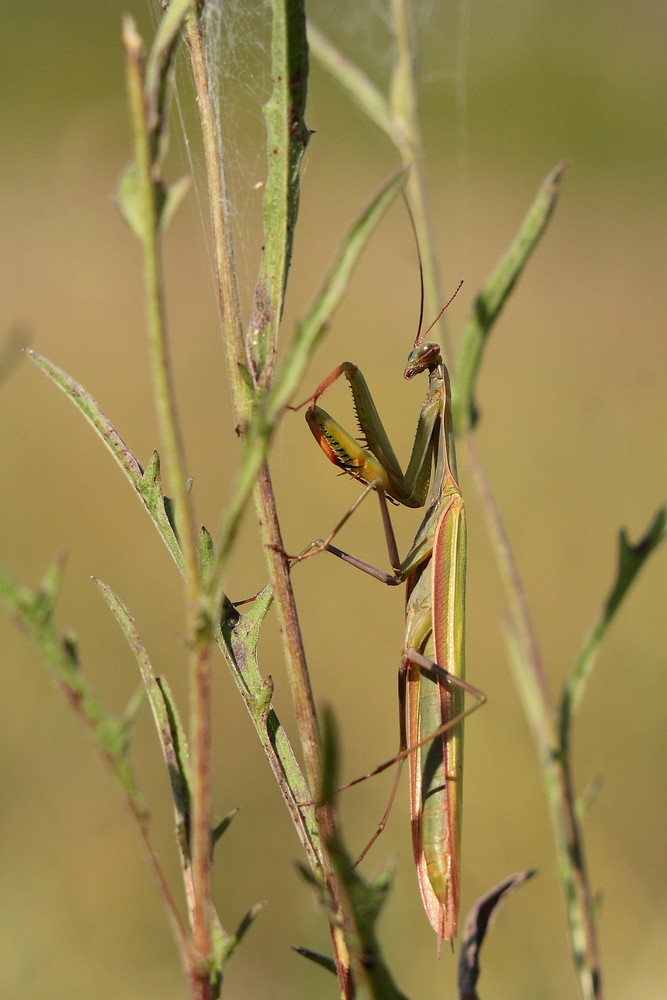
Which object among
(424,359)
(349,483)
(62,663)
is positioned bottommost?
(62,663)

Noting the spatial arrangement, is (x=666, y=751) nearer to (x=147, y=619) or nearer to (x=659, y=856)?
(x=659, y=856)

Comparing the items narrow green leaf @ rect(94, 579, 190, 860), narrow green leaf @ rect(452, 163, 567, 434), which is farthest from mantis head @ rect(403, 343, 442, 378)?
narrow green leaf @ rect(452, 163, 567, 434)

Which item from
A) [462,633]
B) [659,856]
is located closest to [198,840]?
[462,633]

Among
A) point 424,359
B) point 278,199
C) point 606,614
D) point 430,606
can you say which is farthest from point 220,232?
point 424,359

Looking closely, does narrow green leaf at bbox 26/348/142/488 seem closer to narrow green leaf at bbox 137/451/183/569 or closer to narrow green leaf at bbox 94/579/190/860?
narrow green leaf at bbox 137/451/183/569

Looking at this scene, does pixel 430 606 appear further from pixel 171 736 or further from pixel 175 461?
pixel 175 461

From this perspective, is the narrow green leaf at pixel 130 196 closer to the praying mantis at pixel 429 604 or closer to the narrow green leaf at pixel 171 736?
the narrow green leaf at pixel 171 736

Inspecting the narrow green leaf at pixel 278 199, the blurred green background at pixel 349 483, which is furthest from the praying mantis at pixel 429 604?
the narrow green leaf at pixel 278 199
